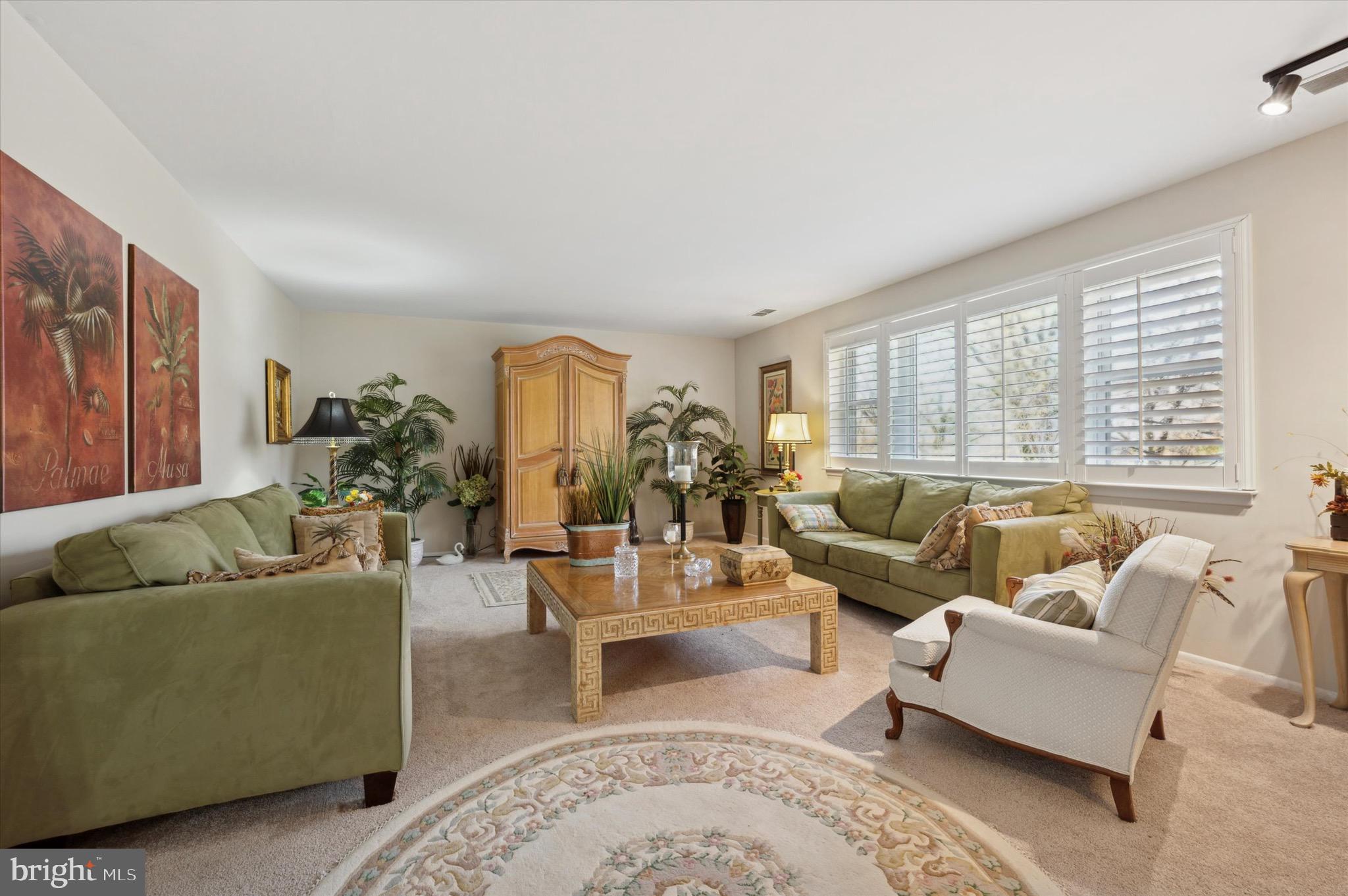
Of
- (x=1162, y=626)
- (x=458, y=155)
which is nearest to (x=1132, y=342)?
(x=1162, y=626)

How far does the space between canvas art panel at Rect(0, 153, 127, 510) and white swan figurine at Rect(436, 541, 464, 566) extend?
3348mm

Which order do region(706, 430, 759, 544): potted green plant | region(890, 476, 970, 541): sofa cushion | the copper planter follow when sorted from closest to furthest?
the copper planter, region(890, 476, 970, 541): sofa cushion, region(706, 430, 759, 544): potted green plant

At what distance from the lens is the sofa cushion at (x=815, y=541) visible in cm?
418

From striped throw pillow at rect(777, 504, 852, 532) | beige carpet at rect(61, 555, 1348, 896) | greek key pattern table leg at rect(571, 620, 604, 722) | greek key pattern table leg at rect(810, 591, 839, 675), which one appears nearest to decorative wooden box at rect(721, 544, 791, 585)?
greek key pattern table leg at rect(810, 591, 839, 675)

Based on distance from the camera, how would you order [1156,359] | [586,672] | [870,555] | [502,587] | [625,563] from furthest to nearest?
[502,587] → [870,555] → [1156,359] → [625,563] → [586,672]

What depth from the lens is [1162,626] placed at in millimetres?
1646

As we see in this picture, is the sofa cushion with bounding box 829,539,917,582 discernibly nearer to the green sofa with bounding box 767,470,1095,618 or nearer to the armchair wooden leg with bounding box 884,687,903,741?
the green sofa with bounding box 767,470,1095,618

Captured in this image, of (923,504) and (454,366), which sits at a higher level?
(454,366)

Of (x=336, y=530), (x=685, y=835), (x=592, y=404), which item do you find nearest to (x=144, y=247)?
(x=336, y=530)

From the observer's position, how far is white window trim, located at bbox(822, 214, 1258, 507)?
9.12 feet

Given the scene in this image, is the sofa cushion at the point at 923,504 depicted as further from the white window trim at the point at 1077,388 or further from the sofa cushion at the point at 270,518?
the sofa cushion at the point at 270,518

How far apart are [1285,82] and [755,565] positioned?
262 centimetres

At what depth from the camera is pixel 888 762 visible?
2.03 metres

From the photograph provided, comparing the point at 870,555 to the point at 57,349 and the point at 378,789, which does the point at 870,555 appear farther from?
the point at 57,349
